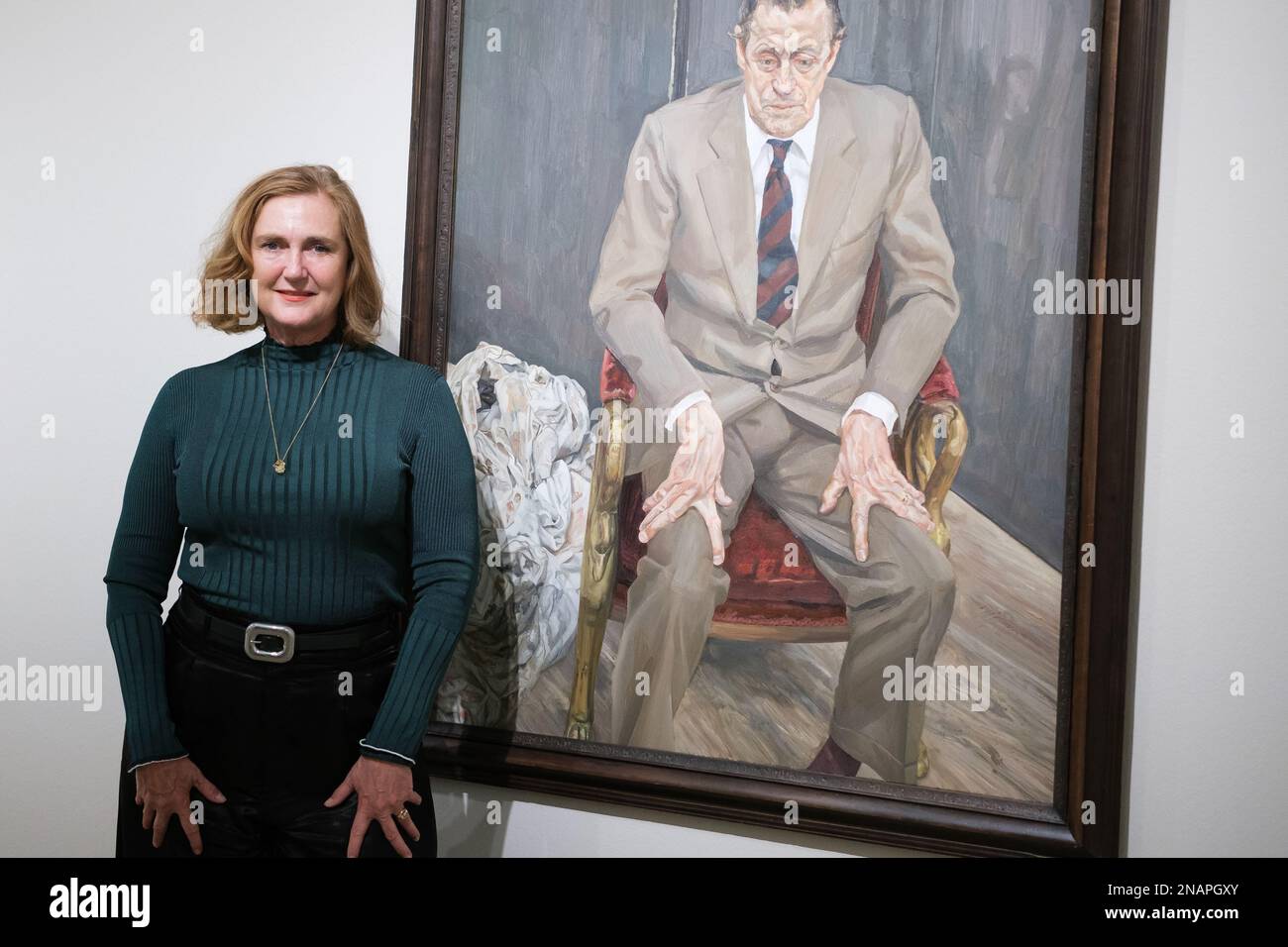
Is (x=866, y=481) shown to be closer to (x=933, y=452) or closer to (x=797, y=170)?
(x=933, y=452)

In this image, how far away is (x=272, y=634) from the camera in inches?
65.6

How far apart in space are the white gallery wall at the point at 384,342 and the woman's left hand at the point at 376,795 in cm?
46

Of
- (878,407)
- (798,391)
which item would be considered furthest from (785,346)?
(878,407)

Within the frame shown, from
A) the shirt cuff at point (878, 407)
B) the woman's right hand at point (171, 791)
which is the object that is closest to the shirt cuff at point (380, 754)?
the woman's right hand at point (171, 791)

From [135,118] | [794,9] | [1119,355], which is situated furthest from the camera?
[135,118]

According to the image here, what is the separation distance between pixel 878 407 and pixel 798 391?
0.50 ft

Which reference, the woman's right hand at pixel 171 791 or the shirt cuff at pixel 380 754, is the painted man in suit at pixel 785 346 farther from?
the woman's right hand at pixel 171 791

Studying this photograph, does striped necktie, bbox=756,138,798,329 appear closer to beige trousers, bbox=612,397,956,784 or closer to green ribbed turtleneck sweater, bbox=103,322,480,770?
beige trousers, bbox=612,397,956,784

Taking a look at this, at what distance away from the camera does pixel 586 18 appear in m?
2.01

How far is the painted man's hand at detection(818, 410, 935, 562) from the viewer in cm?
186

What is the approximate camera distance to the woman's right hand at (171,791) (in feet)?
5.51

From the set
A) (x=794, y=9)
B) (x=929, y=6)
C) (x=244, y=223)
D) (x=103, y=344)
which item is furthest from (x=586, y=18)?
(x=103, y=344)

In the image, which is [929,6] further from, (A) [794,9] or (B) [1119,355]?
(B) [1119,355]
